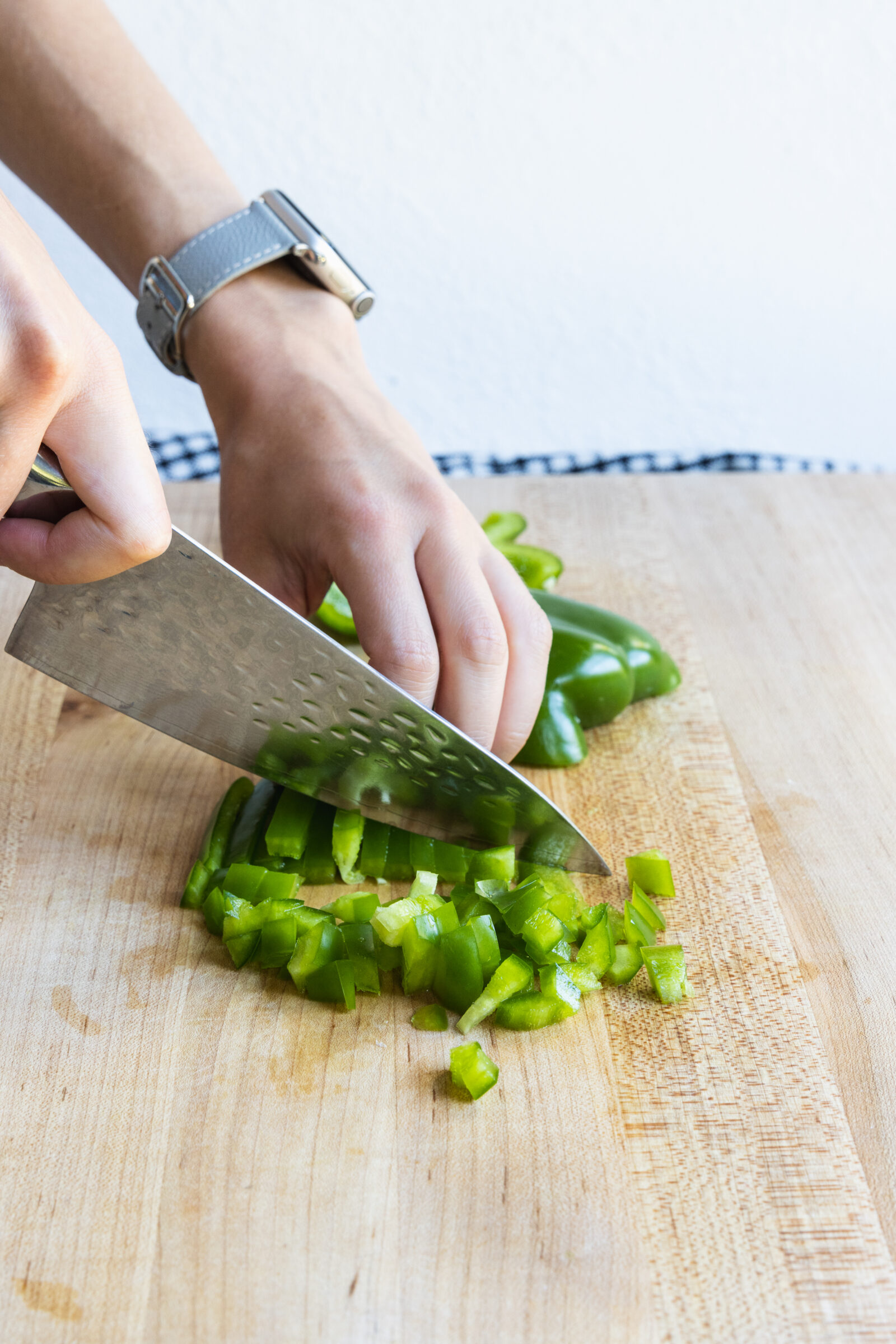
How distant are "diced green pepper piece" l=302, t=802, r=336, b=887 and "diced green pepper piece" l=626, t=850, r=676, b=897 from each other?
10.5 inches

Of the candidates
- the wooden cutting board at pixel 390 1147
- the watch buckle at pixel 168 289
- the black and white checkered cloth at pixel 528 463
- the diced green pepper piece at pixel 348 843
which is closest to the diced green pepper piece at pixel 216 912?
the wooden cutting board at pixel 390 1147

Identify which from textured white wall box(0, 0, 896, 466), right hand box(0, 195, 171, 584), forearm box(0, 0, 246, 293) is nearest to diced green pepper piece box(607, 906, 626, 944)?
right hand box(0, 195, 171, 584)

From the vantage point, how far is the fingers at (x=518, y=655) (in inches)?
41.3

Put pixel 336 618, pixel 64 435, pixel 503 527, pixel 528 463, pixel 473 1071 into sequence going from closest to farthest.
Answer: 1. pixel 64 435
2. pixel 473 1071
3. pixel 336 618
4. pixel 503 527
5. pixel 528 463

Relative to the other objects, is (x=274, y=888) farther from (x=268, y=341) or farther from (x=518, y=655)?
(x=268, y=341)

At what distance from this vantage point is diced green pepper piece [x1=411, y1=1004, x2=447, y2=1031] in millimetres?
867

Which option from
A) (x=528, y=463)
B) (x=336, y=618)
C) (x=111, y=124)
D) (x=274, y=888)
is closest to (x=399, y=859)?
(x=274, y=888)

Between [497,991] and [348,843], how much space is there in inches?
8.4

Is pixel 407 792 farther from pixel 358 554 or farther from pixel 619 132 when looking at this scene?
pixel 619 132

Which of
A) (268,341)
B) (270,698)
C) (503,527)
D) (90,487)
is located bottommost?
(503,527)

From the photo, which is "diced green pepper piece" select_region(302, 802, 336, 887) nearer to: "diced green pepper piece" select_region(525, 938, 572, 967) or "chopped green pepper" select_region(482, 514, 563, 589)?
"diced green pepper piece" select_region(525, 938, 572, 967)

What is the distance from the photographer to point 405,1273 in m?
0.69

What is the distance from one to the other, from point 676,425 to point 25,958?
2.18m

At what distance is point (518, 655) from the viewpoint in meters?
1.05
